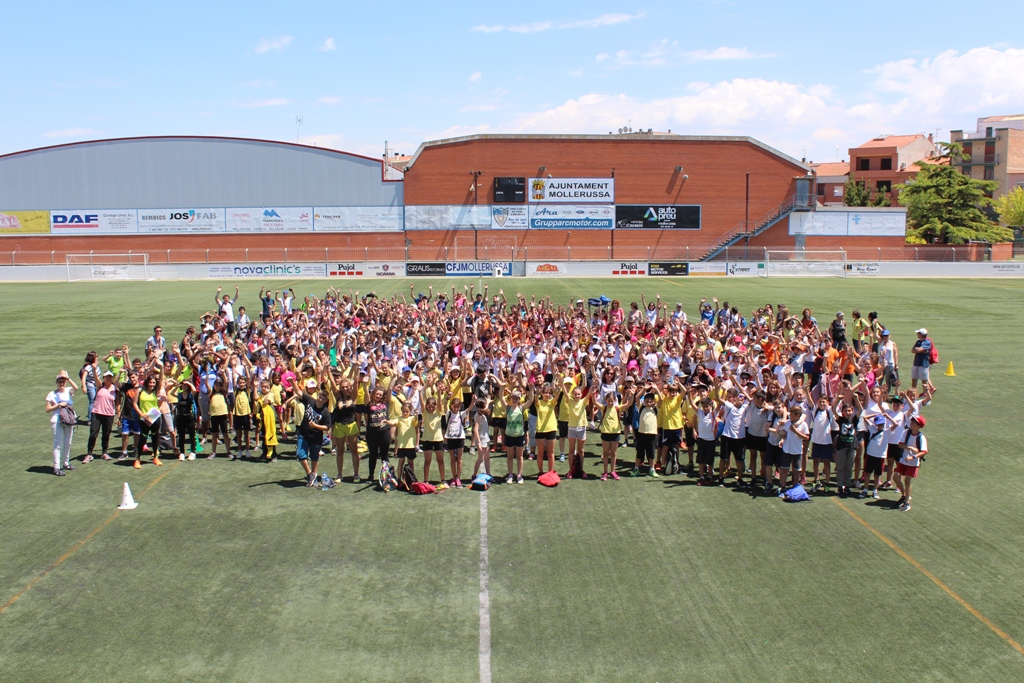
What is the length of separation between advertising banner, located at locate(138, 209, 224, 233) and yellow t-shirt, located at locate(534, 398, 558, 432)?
184ft

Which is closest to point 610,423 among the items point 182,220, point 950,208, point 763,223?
point 763,223

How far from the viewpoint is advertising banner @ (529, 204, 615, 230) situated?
61.0 meters

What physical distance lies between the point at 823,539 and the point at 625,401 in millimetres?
3958

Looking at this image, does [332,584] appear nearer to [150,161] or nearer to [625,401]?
[625,401]

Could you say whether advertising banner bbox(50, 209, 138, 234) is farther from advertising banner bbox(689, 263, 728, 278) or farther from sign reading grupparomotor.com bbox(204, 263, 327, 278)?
advertising banner bbox(689, 263, 728, 278)

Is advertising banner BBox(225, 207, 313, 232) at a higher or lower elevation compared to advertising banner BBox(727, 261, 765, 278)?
higher

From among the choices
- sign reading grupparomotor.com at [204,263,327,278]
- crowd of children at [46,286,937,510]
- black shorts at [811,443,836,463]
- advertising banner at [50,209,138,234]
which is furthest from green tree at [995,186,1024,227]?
black shorts at [811,443,836,463]

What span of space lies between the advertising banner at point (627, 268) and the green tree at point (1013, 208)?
52894 mm

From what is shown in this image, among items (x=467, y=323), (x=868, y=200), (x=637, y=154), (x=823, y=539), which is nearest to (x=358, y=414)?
(x=467, y=323)

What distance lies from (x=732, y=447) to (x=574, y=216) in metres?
51.5

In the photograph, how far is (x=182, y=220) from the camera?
61031 mm

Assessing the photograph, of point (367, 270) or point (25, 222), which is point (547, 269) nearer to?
point (367, 270)

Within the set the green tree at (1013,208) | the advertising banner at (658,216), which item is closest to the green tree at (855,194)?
the green tree at (1013,208)

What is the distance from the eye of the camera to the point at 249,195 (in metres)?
60.8
